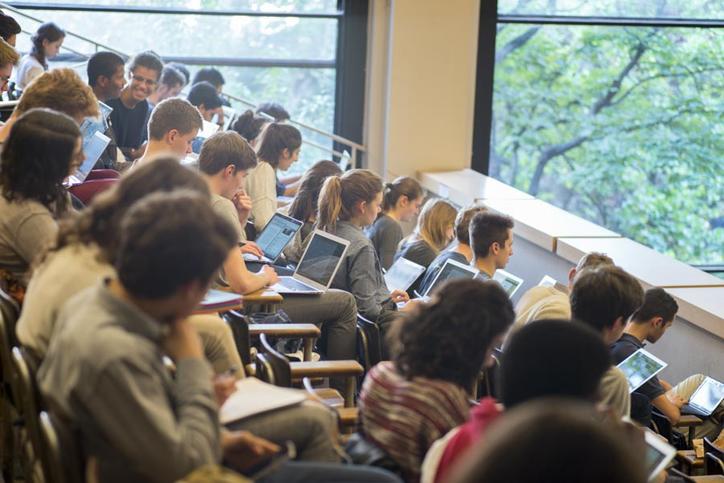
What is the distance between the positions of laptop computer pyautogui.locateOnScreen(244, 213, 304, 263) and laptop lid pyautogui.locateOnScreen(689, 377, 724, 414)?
1.74 meters

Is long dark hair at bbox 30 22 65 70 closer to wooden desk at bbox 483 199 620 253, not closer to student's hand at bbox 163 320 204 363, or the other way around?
wooden desk at bbox 483 199 620 253

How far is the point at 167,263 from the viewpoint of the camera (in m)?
1.99

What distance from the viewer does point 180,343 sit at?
7.02 feet

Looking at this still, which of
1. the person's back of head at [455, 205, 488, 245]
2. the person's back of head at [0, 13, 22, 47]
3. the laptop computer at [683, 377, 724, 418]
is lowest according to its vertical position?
the laptop computer at [683, 377, 724, 418]

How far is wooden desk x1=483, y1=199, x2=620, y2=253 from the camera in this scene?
235 inches

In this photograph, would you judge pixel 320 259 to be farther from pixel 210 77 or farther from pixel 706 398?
pixel 210 77

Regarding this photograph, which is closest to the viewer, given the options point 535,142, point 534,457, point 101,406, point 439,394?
point 534,457

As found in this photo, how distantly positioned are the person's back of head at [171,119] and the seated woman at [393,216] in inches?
54.0

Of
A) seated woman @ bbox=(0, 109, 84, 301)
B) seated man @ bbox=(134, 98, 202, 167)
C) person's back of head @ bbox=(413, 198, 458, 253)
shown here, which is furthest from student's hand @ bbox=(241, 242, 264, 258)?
seated woman @ bbox=(0, 109, 84, 301)

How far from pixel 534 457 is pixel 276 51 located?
7440 mm

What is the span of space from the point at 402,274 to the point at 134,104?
2.14m

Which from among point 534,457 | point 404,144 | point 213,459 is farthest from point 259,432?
point 404,144

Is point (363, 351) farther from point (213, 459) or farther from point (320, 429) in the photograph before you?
point (213, 459)

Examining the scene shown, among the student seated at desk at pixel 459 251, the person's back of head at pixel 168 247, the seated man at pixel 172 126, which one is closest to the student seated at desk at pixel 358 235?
the student seated at desk at pixel 459 251
